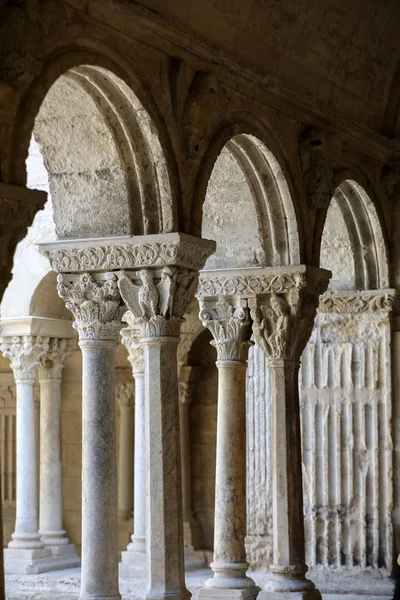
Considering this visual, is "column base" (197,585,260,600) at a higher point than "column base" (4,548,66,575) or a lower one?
higher

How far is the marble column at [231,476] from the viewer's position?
349 inches

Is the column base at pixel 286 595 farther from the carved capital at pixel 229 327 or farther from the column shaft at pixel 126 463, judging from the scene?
the column shaft at pixel 126 463

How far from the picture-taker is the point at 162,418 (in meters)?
7.57

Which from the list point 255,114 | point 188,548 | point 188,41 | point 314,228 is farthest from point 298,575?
point 188,548

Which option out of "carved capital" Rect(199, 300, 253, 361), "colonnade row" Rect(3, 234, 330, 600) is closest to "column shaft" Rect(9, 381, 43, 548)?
"carved capital" Rect(199, 300, 253, 361)

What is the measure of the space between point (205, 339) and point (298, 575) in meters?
6.64

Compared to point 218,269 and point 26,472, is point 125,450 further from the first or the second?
point 218,269

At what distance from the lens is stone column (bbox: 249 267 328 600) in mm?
9164

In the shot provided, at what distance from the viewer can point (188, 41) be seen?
769cm

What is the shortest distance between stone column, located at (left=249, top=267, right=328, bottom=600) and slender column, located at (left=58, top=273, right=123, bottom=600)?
6.11 ft

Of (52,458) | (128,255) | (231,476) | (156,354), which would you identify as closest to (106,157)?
(128,255)

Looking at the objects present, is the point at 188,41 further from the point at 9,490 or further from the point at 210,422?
the point at 9,490

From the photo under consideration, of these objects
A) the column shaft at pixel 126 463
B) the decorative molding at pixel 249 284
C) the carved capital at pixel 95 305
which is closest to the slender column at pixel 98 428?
the carved capital at pixel 95 305

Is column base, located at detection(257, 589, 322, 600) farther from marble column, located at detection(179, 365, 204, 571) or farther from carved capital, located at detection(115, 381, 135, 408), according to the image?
carved capital, located at detection(115, 381, 135, 408)
